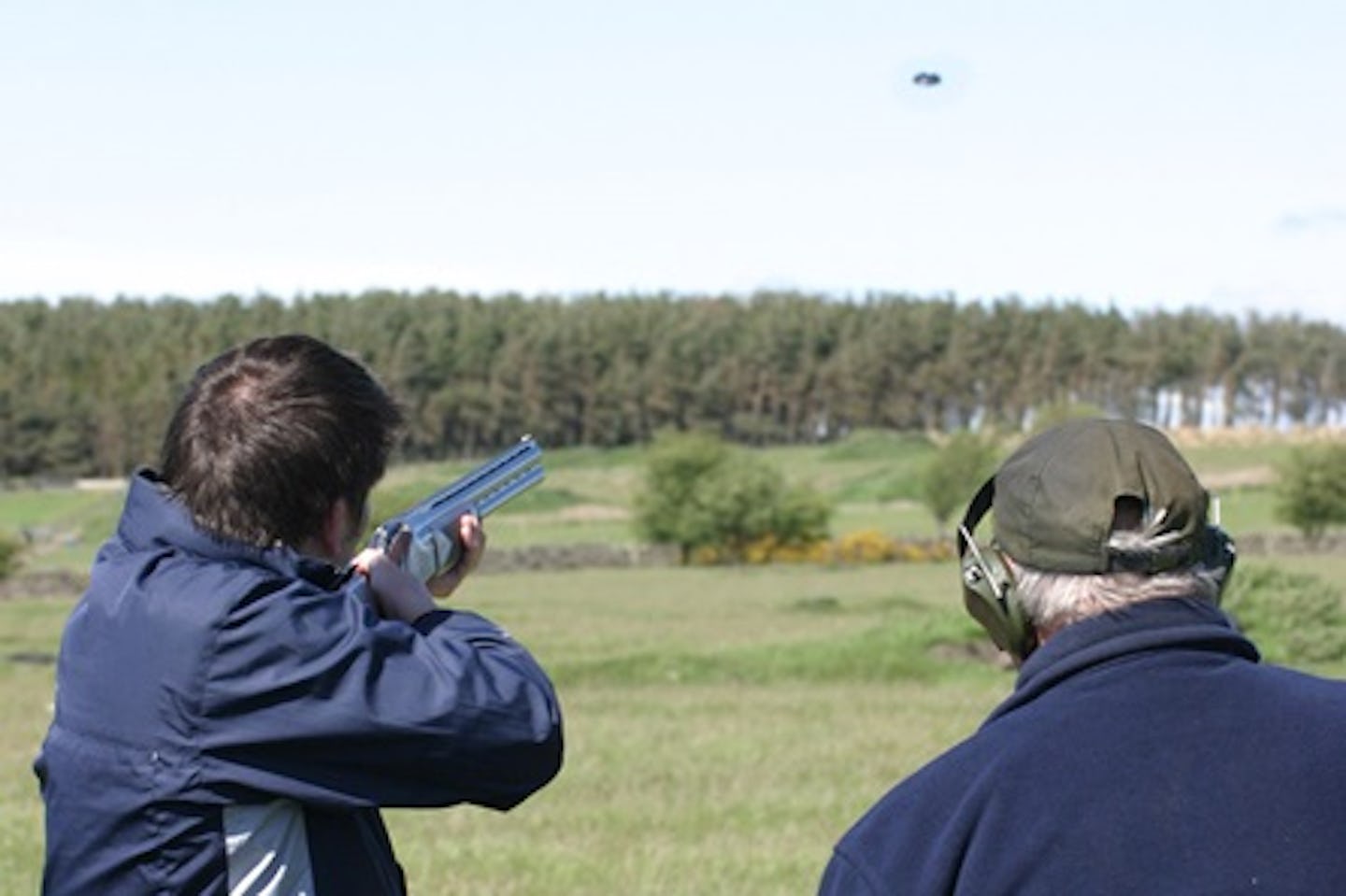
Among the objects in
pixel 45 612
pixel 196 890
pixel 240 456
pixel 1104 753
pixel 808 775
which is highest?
pixel 240 456

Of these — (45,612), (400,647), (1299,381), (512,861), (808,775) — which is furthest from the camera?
(1299,381)

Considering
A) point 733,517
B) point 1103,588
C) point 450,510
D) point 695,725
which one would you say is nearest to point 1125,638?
point 1103,588

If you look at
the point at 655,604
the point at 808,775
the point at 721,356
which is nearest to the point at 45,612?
the point at 655,604

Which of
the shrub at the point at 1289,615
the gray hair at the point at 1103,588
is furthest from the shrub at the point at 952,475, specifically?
the gray hair at the point at 1103,588

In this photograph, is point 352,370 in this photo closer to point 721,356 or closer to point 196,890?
point 196,890

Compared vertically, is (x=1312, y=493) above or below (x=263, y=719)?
below

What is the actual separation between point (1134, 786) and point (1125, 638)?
0.73 ft

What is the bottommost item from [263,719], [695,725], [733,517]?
[733,517]

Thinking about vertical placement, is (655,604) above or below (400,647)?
below

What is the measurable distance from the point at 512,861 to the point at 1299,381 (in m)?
168

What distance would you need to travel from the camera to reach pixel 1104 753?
120 inches

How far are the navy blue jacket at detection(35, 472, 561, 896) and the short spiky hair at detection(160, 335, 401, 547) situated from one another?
6 cm

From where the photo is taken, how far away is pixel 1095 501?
3.18 m

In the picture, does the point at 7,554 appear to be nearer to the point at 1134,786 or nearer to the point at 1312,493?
the point at 1312,493
